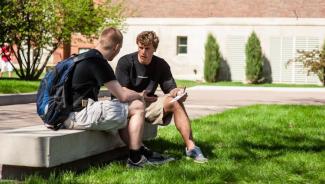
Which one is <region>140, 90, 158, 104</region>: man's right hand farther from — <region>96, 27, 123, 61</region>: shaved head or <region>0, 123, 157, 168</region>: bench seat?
<region>0, 123, 157, 168</region>: bench seat

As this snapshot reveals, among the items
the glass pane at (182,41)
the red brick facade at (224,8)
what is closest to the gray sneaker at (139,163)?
the glass pane at (182,41)

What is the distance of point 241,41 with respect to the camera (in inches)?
1280

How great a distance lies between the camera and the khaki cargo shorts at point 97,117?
548cm

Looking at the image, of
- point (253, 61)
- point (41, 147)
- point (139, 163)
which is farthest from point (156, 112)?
point (253, 61)

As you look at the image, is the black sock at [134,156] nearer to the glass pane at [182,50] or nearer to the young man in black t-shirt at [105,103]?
the young man in black t-shirt at [105,103]

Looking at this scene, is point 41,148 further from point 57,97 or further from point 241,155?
point 241,155

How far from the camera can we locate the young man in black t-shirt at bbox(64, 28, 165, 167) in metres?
5.50

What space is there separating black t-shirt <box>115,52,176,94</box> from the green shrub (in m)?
24.8

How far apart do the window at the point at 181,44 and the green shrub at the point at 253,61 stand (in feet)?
15.2

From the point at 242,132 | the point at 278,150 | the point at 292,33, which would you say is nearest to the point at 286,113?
the point at 242,132

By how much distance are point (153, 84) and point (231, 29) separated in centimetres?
2672

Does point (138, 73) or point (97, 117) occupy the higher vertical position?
point (138, 73)

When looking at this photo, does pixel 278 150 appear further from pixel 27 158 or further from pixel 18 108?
pixel 18 108

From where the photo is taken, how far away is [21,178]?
5078 millimetres
